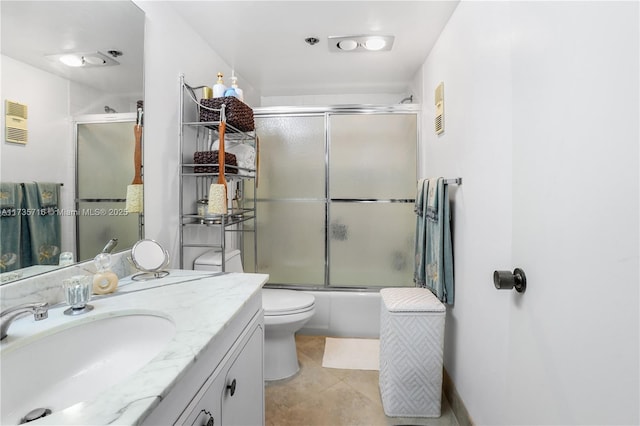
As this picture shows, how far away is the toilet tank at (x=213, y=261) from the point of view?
193 centimetres

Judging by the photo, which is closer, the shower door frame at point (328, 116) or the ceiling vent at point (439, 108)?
the ceiling vent at point (439, 108)

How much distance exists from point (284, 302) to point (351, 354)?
0.68 m

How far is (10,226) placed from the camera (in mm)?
924

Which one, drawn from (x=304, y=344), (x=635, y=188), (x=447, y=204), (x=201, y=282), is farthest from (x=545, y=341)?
(x=304, y=344)

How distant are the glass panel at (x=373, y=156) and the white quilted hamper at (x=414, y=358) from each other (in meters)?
1.17

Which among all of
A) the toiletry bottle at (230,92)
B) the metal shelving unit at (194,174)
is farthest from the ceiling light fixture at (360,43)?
the metal shelving unit at (194,174)

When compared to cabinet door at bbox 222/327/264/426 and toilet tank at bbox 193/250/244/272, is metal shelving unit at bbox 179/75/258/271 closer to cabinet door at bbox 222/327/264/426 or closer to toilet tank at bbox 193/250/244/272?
toilet tank at bbox 193/250/244/272

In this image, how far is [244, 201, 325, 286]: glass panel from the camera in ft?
9.12

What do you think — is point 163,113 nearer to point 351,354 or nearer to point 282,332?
point 282,332

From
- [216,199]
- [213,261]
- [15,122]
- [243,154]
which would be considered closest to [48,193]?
[15,122]

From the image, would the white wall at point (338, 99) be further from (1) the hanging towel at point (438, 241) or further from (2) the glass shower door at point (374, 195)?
(1) the hanging towel at point (438, 241)

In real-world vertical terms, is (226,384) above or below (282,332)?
above

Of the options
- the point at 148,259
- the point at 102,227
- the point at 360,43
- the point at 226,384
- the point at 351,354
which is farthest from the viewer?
the point at 351,354

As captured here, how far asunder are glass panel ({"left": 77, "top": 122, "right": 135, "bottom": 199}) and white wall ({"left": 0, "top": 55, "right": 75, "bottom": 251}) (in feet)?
0.18
